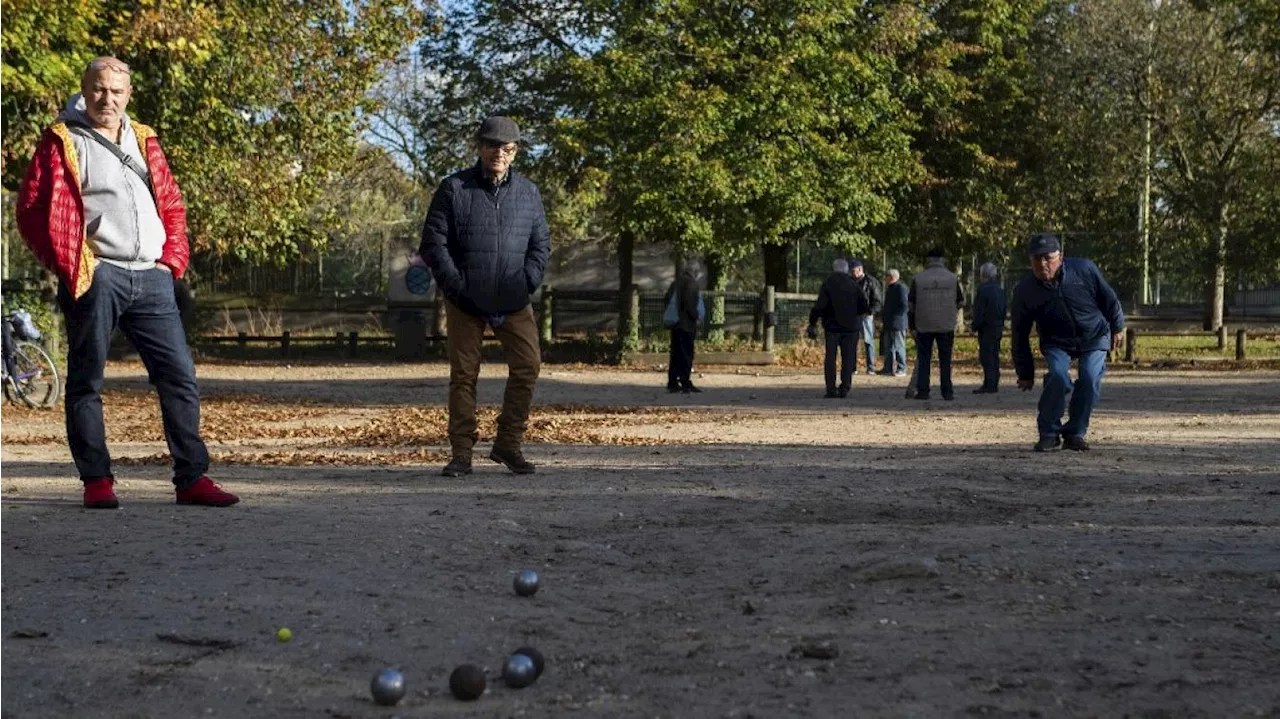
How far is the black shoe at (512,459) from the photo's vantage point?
38.2ft

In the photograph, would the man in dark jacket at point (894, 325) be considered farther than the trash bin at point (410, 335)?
No

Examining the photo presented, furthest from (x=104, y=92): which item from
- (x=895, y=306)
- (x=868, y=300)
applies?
(x=895, y=306)

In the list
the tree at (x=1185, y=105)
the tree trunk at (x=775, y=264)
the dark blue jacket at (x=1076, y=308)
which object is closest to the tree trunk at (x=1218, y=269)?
the tree at (x=1185, y=105)

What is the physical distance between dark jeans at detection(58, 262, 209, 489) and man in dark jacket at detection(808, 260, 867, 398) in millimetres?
14775

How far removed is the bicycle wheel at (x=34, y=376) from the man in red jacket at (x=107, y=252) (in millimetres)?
10814

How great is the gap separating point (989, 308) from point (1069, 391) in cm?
Answer: 978

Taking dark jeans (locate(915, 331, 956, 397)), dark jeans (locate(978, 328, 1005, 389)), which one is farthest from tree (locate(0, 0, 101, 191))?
dark jeans (locate(978, 328, 1005, 389))

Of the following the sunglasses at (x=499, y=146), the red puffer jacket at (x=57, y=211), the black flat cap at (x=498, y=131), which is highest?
the black flat cap at (x=498, y=131)

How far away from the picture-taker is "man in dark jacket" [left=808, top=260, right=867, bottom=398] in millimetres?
23500

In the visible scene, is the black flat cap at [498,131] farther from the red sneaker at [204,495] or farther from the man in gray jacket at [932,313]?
the man in gray jacket at [932,313]

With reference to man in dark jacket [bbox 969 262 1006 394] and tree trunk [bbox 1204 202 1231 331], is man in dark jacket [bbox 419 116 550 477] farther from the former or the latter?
tree trunk [bbox 1204 202 1231 331]

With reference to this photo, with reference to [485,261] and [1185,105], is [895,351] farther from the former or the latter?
[485,261]

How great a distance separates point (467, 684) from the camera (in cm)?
503

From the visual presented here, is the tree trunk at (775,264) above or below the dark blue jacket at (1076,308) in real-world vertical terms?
above
